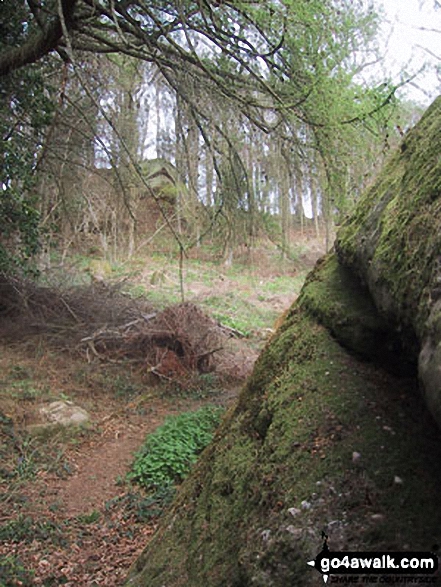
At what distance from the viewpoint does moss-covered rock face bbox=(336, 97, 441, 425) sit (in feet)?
5.27

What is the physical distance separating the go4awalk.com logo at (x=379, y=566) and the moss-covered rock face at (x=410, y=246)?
0.43 metres

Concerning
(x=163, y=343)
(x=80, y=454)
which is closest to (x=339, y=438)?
(x=80, y=454)

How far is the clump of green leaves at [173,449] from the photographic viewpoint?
17.4ft

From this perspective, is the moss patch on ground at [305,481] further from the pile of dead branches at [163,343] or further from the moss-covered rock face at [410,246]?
the pile of dead branches at [163,343]

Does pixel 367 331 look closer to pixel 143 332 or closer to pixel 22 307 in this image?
pixel 143 332

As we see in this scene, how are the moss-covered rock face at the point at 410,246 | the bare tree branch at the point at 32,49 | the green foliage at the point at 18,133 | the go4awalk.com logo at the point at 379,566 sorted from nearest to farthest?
1. the go4awalk.com logo at the point at 379,566
2. the moss-covered rock face at the point at 410,246
3. the bare tree branch at the point at 32,49
4. the green foliage at the point at 18,133

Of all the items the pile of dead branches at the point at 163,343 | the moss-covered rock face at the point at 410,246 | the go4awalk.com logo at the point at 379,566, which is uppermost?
the moss-covered rock face at the point at 410,246

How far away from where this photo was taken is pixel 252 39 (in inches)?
207

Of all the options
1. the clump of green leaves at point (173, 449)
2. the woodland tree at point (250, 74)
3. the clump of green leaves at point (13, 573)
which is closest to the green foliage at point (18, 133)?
the woodland tree at point (250, 74)

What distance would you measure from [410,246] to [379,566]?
1.21m

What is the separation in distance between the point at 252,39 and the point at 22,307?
6.30 m

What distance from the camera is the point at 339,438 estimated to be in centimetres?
201

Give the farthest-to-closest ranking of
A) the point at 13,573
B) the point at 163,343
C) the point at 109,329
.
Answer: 1. the point at 163,343
2. the point at 109,329
3. the point at 13,573

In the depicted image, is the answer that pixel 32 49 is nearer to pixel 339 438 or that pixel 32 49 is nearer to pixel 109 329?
pixel 109 329
